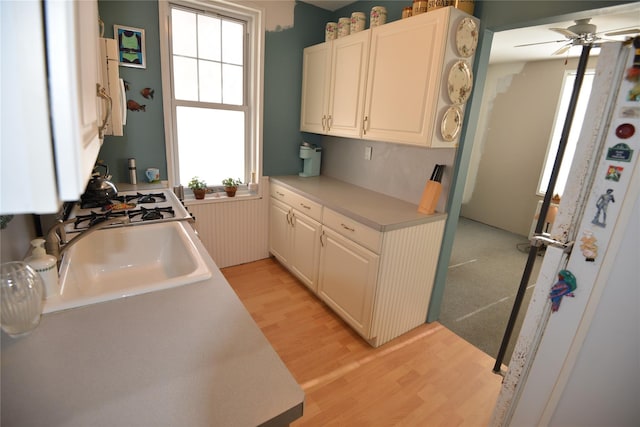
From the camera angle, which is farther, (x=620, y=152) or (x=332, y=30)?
(x=332, y=30)

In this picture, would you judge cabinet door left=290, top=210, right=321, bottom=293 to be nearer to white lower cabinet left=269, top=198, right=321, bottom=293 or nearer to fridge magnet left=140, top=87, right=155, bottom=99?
white lower cabinet left=269, top=198, right=321, bottom=293

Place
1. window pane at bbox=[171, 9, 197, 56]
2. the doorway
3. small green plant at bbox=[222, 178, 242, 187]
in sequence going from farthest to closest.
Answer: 1. the doorway
2. small green plant at bbox=[222, 178, 242, 187]
3. window pane at bbox=[171, 9, 197, 56]

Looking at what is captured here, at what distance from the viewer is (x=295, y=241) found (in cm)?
282

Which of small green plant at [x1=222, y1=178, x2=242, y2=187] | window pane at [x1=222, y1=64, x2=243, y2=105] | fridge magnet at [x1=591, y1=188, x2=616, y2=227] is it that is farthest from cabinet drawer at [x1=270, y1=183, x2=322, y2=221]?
fridge magnet at [x1=591, y1=188, x2=616, y2=227]

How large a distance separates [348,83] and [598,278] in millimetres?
2032

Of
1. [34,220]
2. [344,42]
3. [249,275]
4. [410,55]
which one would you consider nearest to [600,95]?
[410,55]

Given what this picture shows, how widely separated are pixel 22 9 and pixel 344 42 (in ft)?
8.20

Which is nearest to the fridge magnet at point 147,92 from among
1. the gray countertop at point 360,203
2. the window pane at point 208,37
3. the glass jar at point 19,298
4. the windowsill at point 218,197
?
the window pane at point 208,37

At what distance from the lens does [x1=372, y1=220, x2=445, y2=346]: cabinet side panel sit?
196 centimetres

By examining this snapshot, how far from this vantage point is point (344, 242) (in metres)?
2.20

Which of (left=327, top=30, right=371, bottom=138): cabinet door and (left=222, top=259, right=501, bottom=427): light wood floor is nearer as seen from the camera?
(left=222, top=259, right=501, bottom=427): light wood floor

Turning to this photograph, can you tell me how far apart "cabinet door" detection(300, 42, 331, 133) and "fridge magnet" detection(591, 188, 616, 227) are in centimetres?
212

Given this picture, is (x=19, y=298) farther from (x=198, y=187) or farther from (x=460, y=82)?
(x=460, y=82)

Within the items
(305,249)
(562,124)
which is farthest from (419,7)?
(562,124)
